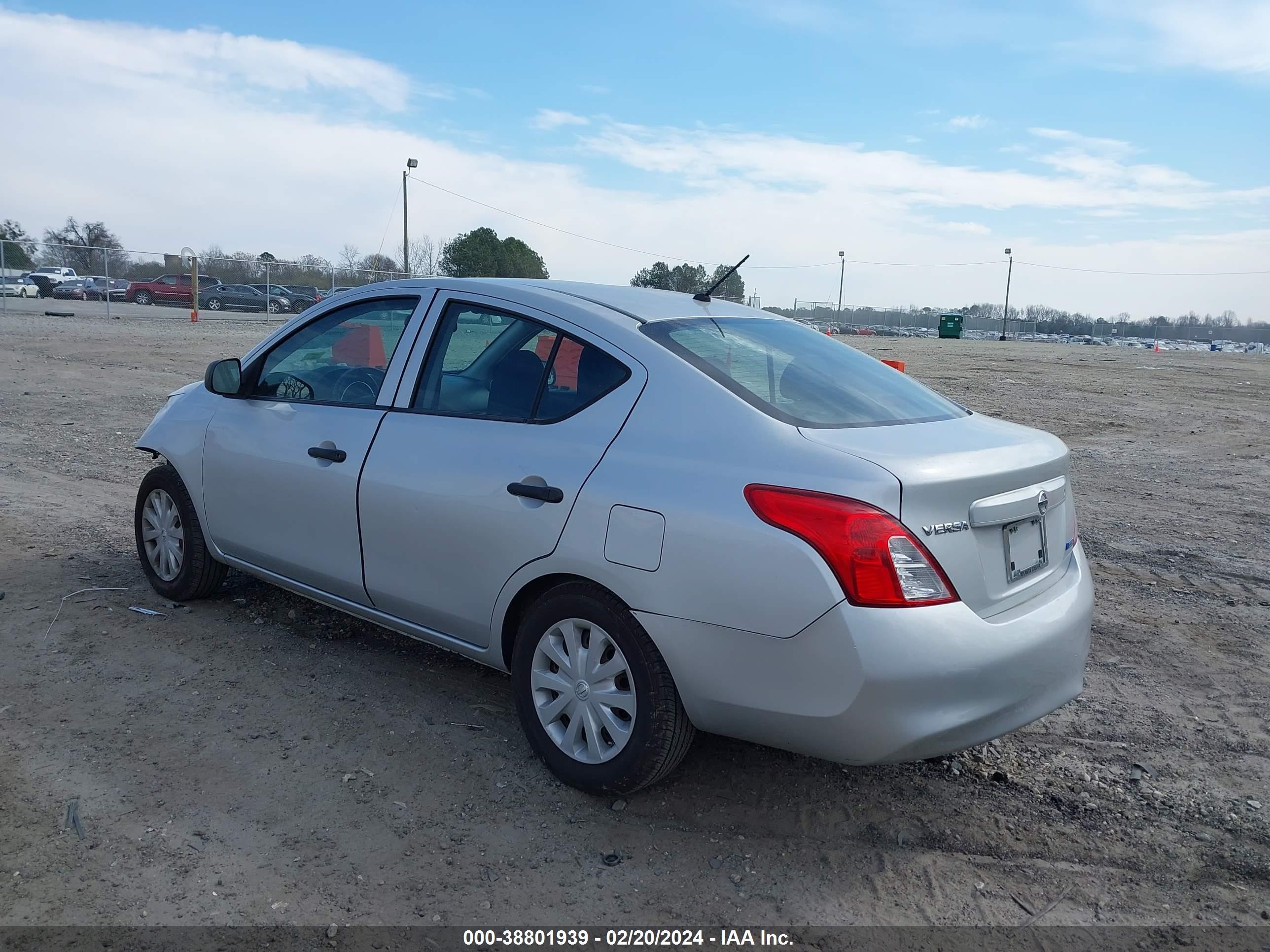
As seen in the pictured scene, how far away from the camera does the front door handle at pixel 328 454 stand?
4.04 metres

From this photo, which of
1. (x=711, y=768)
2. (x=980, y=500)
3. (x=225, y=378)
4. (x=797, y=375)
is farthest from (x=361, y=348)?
(x=980, y=500)

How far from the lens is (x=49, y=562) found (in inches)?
223

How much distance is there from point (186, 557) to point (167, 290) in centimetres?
3891

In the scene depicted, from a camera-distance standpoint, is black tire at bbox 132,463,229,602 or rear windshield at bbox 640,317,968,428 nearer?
rear windshield at bbox 640,317,968,428

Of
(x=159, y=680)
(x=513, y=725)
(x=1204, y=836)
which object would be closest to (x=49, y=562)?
(x=159, y=680)

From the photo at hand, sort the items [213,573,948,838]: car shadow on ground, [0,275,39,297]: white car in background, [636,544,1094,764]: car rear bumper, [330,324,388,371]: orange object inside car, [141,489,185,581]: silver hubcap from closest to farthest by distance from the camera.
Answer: [636,544,1094,764]: car rear bumper, [213,573,948,838]: car shadow on ground, [330,324,388,371]: orange object inside car, [141,489,185,581]: silver hubcap, [0,275,39,297]: white car in background

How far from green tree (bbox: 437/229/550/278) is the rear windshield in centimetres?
3726

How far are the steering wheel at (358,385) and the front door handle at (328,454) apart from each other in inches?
9.1

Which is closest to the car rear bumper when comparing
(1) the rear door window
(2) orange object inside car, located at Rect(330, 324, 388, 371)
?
(1) the rear door window

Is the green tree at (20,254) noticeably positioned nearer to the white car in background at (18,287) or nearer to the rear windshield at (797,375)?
the white car in background at (18,287)

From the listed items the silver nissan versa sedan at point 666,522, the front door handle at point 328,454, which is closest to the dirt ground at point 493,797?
the silver nissan versa sedan at point 666,522

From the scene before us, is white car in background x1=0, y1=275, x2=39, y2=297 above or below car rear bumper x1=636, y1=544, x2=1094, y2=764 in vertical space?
above

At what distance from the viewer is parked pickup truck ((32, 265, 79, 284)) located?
37.5m

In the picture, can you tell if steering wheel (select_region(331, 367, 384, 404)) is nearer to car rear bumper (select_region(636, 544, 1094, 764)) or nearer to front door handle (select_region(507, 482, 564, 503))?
front door handle (select_region(507, 482, 564, 503))
